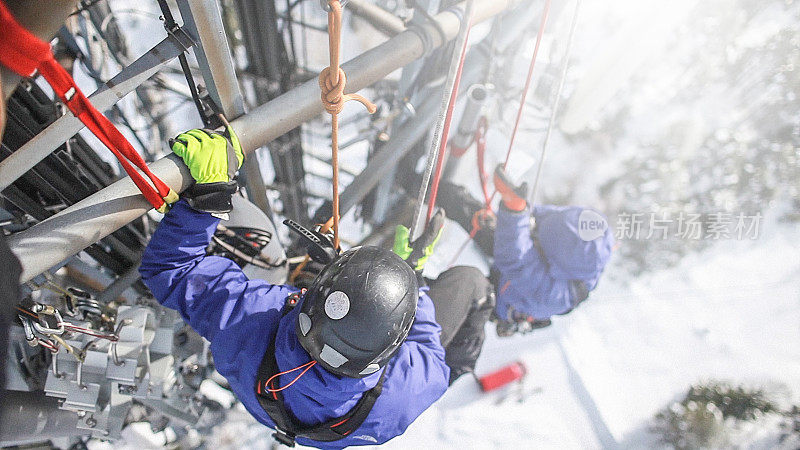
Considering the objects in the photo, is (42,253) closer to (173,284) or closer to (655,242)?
(173,284)

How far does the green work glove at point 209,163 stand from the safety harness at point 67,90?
0.10 meters

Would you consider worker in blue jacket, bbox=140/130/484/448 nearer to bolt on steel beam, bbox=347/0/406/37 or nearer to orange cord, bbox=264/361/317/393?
orange cord, bbox=264/361/317/393

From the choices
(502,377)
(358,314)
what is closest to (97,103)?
(358,314)

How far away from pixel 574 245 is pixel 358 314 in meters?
1.75

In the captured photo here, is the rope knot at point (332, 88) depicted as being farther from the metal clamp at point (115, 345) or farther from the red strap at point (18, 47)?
the metal clamp at point (115, 345)

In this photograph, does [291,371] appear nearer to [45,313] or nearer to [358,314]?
[358,314]

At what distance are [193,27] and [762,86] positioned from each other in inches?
419

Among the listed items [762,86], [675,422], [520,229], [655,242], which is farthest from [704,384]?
[762,86]

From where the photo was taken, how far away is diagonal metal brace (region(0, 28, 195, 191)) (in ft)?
4.44

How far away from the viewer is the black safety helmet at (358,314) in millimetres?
1478

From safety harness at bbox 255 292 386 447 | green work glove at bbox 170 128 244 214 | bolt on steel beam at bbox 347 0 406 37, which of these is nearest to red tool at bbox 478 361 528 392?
safety harness at bbox 255 292 386 447

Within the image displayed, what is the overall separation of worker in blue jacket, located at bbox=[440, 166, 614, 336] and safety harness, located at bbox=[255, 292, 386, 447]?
1413mm

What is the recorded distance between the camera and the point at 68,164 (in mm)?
1890

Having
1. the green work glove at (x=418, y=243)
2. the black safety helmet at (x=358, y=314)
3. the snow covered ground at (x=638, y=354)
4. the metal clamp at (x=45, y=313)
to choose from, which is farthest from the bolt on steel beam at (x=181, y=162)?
the snow covered ground at (x=638, y=354)
